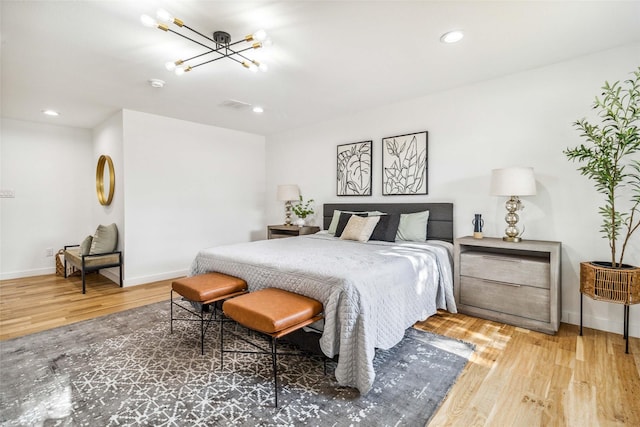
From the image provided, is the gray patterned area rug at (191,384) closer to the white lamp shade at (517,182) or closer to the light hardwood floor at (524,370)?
the light hardwood floor at (524,370)

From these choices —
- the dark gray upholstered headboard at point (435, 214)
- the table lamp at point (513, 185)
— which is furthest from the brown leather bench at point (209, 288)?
the table lamp at point (513, 185)

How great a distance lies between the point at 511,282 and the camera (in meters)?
2.72

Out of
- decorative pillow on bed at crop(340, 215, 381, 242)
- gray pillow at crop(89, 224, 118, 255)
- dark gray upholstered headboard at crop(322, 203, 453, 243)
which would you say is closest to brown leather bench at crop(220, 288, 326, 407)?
decorative pillow on bed at crop(340, 215, 381, 242)

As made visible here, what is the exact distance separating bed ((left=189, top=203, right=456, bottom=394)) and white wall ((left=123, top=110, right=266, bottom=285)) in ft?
5.91

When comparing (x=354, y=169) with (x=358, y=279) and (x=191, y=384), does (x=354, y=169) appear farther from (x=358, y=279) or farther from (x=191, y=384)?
(x=191, y=384)

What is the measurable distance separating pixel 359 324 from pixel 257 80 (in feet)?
8.78

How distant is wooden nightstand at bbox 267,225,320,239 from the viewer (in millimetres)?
4699

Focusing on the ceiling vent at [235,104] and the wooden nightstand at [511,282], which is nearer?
the wooden nightstand at [511,282]

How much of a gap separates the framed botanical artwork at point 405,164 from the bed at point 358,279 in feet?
1.21

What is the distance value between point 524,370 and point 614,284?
1048mm

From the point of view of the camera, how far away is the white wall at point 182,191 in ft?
13.7

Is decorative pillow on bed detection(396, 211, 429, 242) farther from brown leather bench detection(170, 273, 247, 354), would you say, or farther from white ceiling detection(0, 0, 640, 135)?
brown leather bench detection(170, 273, 247, 354)

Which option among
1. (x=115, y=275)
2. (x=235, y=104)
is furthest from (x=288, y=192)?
(x=115, y=275)

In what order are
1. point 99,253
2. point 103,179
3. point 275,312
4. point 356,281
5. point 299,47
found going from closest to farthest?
point 275,312 < point 356,281 < point 299,47 < point 99,253 < point 103,179
